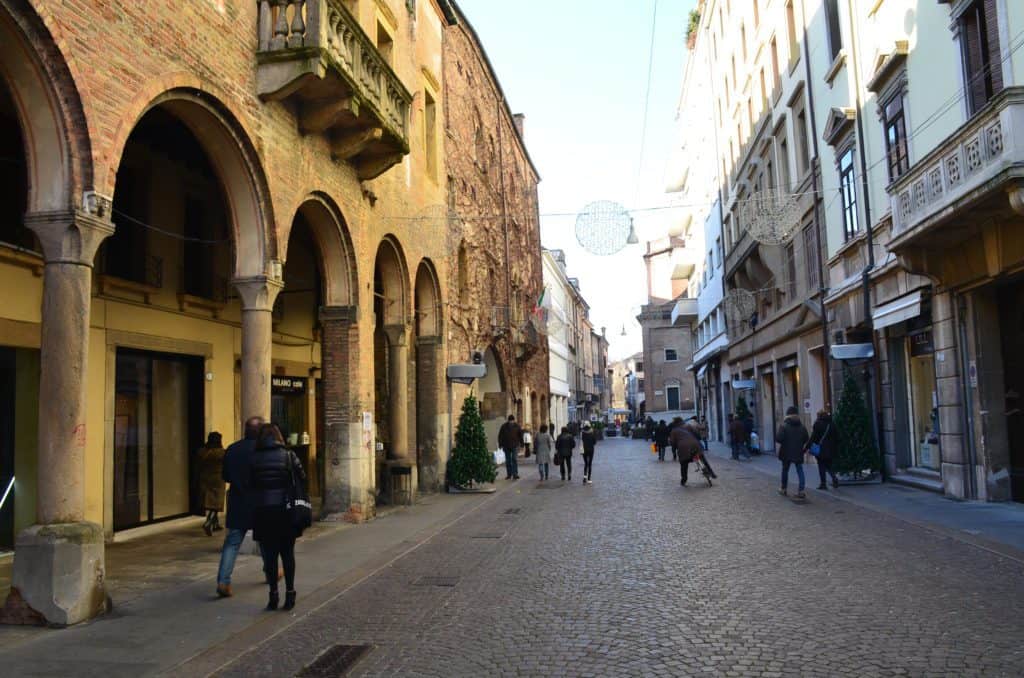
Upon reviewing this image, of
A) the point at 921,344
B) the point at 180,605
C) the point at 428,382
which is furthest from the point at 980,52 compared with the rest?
the point at 180,605

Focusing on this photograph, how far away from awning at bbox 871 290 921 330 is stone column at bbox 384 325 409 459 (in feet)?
31.2

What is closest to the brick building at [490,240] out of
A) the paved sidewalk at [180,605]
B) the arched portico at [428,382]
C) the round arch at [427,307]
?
the round arch at [427,307]

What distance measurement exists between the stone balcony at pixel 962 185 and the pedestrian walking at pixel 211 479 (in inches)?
446

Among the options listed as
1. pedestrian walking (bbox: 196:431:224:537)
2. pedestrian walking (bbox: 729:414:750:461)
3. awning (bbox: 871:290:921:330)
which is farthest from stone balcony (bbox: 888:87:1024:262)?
pedestrian walking (bbox: 729:414:750:461)

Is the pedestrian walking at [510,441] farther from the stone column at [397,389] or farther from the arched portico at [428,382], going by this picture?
the stone column at [397,389]

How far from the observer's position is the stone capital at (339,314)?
13820 millimetres

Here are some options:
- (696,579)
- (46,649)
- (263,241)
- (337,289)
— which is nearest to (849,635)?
(696,579)

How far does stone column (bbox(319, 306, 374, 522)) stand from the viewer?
13789mm

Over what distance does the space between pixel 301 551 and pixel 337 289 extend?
15.5ft

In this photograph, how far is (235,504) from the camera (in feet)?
26.5

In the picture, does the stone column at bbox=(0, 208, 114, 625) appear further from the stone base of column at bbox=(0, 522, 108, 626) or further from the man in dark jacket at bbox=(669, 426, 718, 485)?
the man in dark jacket at bbox=(669, 426, 718, 485)

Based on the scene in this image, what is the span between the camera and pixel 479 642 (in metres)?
6.10

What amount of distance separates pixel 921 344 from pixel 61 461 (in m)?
15.2

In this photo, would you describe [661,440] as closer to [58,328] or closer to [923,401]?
[923,401]
